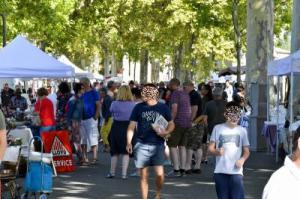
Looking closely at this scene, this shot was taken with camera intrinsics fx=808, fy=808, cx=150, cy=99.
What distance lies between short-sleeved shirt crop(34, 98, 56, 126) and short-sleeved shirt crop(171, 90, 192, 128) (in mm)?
2465

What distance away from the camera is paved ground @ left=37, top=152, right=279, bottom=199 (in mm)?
12312

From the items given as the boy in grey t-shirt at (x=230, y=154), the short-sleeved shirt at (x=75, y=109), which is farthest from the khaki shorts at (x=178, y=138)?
the boy in grey t-shirt at (x=230, y=154)

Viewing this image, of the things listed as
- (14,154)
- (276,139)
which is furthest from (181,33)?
(14,154)

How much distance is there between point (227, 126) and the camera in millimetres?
8484

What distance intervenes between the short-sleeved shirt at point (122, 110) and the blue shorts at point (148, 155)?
3624 mm

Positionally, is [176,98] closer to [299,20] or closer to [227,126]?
[227,126]

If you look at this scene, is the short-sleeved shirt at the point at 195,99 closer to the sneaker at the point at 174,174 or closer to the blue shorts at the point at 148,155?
the sneaker at the point at 174,174

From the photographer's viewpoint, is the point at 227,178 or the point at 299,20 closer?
the point at 227,178

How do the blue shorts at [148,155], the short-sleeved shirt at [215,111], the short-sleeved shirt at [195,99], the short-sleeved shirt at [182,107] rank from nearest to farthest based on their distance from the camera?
the blue shorts at [148,155] < the short-sleeved shirt at [215,111] < the short-sleeved shirt at [182,107] < the short-sleeved shirt at [195,99]

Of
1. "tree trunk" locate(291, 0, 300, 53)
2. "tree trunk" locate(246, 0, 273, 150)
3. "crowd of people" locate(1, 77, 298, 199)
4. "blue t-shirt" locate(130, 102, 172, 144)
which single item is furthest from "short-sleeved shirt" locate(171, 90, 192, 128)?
"tree trunk" locate(246, 0, 273, 150)

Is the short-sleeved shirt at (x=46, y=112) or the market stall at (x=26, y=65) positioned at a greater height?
the market stall at (x=26, y=65)

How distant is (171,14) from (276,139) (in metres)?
24.9

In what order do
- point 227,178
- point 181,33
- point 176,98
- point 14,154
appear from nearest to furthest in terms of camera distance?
point 227,178
point 14,154
point 176,98
point 181,33

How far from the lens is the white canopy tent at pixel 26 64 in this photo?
16.7 m
